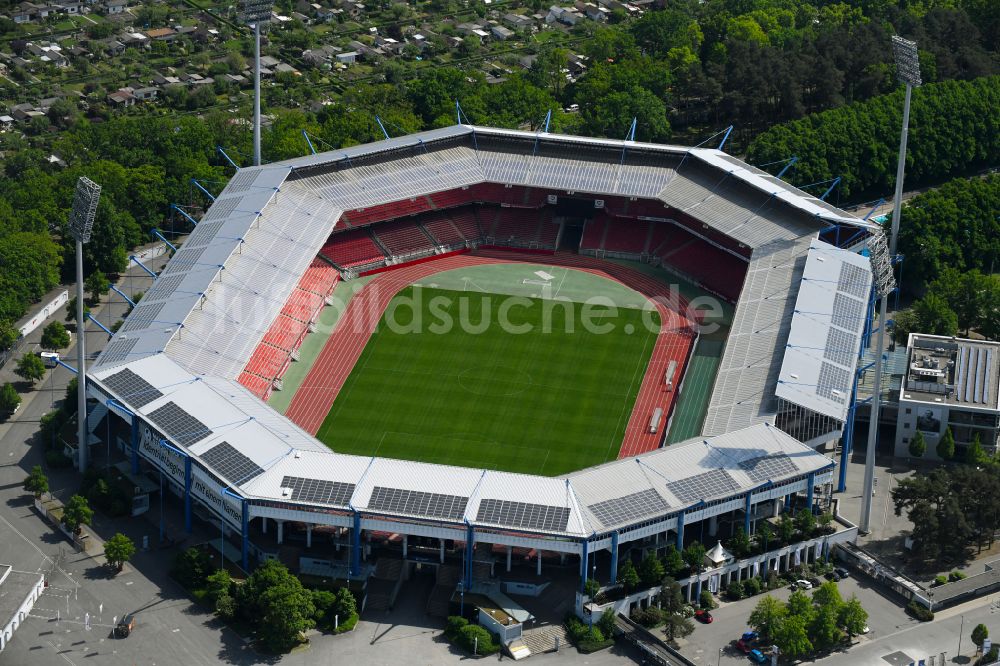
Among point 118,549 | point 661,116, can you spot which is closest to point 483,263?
point 661,116

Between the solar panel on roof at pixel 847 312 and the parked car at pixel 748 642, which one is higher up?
the solar panel on roof at pixel 847 312

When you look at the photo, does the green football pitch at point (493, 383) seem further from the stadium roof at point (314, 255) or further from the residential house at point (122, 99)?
the residential house at point (122, 99)

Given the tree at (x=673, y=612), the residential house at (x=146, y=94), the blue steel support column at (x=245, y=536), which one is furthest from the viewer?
the residential house at (x=146, y=94)

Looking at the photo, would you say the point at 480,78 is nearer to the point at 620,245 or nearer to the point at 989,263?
the point at 620,245

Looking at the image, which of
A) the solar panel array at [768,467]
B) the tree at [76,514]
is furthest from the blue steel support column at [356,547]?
the solar panel array at [768,467]

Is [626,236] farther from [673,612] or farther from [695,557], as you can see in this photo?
[673,612]

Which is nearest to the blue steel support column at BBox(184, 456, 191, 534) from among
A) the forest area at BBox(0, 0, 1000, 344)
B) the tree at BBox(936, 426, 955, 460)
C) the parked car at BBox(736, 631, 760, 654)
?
the forest area at BBox(0, 0, 1000, 344)
